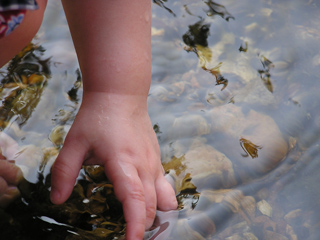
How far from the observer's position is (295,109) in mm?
1445

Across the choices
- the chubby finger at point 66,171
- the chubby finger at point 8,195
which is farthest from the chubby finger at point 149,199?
the chubby finger at point 8,195

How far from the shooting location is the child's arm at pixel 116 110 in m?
1.08

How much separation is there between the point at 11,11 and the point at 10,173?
49 centimetres

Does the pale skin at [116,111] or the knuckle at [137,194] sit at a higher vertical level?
the pale skin at [116,111]

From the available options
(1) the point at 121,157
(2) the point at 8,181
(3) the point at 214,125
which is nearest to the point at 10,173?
(2) the point at 8,181

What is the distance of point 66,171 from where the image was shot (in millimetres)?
1076

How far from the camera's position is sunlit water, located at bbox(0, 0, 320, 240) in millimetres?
1156

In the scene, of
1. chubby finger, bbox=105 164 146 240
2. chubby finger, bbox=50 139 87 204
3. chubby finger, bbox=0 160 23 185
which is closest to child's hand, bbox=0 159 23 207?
chubby finger, bbox=0 160 23 185

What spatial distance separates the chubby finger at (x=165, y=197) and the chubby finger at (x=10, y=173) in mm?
383

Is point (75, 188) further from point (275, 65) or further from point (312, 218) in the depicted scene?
point (275, 65)

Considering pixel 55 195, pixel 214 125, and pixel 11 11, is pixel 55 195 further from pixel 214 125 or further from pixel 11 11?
pixel 214 125

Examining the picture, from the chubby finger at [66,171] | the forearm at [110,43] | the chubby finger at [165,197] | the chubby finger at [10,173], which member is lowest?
the chubby finger at [165,197]

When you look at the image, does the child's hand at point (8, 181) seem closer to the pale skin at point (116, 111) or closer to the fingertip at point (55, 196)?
the pale skin at point (116, 111)

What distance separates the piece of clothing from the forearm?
0.25 m
